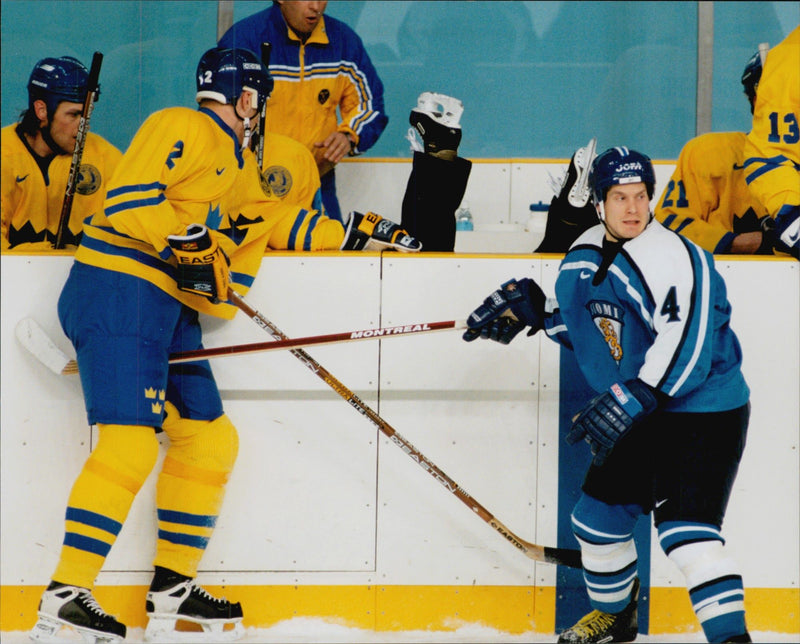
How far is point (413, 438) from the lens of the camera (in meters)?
2.63

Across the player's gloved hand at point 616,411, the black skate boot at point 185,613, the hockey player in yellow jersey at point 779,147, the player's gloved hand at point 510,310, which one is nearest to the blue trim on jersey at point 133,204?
the player's gloved hand at point 510,310

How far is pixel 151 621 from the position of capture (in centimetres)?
252

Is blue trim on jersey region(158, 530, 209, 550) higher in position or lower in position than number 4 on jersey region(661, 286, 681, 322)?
lower

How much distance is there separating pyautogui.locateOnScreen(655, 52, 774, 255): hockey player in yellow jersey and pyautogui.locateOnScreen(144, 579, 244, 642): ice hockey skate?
1.46 metres

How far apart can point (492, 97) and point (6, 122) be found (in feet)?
4.86

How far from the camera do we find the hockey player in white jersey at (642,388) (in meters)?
2.13

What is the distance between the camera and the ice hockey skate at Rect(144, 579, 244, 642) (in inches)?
98.7

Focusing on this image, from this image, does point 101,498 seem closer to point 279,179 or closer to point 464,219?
point 279,179

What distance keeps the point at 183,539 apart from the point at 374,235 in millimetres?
838

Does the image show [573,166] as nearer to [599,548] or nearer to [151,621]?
[599,548]

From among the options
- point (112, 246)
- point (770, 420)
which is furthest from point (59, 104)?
point (770, 420)

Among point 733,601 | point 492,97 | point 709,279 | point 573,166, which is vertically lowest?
point 733,601

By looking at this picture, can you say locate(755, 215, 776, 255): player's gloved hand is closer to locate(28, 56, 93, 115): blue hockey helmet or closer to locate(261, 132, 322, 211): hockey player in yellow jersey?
locate(261, 132, 322, 211): hockey player in yellow jersey

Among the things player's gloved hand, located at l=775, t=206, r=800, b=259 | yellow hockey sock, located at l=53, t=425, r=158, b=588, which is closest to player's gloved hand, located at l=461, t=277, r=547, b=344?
player's gloved hand, located at l=775, t=206, r=800, b=259
